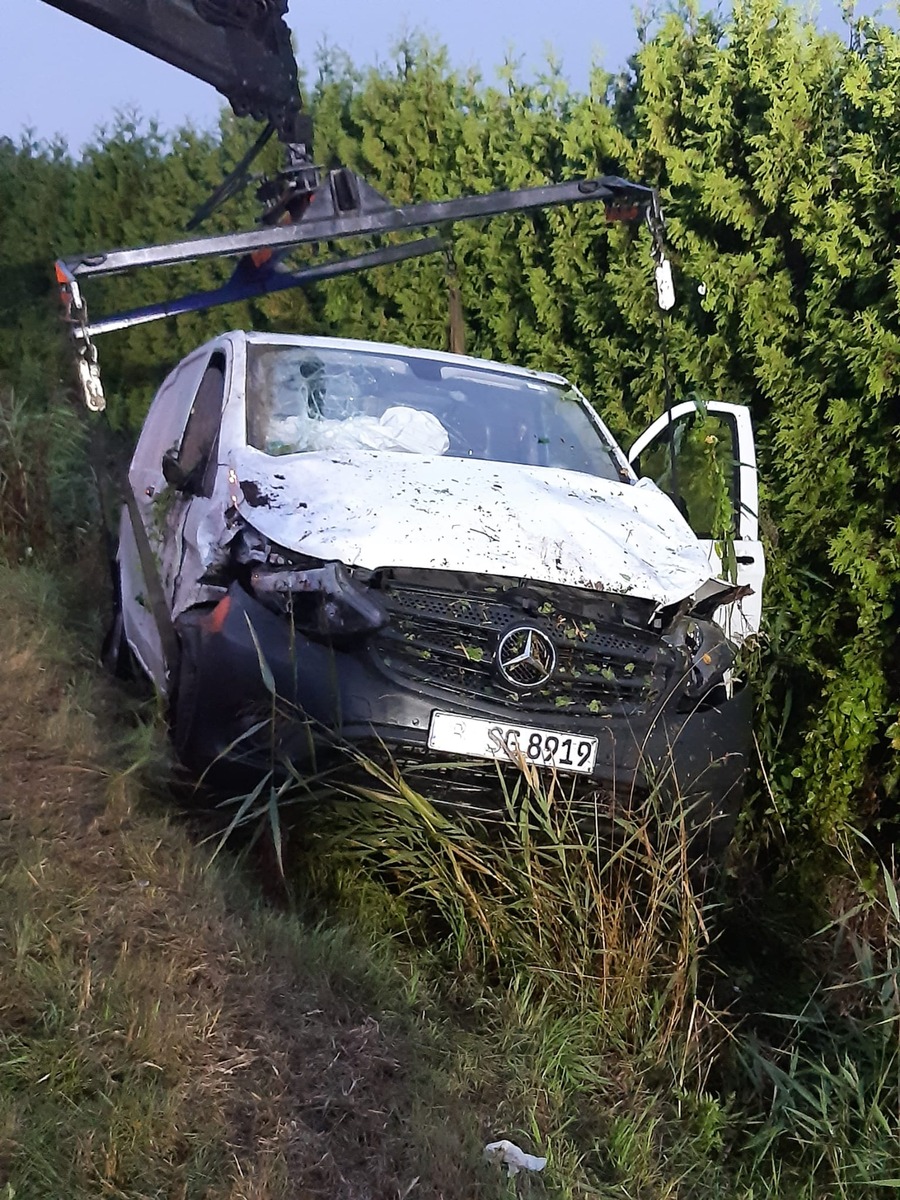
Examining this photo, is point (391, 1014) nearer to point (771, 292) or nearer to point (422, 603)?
point (422, 603)

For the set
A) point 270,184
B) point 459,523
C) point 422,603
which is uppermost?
point 270,184

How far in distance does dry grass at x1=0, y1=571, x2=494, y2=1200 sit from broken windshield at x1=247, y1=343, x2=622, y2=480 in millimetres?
1704

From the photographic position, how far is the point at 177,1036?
2.59 metres

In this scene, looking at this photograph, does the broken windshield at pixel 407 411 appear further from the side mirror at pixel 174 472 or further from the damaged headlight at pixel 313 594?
the damaged headlight at pixel 313 594

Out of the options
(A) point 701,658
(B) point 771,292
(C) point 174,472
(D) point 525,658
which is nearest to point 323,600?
(D) point 525,658

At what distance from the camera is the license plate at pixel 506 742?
3508 millimetres

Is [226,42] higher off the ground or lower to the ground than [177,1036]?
higher

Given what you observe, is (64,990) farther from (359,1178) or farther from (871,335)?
(871,335)

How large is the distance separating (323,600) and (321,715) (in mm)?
359

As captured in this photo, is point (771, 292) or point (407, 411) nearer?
point (407, 411)

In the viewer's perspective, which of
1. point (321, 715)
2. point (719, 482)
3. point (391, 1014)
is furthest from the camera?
point (719, 482)

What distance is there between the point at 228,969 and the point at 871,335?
3.78 metres

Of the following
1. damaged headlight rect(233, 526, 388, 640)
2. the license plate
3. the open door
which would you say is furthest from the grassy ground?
the open door

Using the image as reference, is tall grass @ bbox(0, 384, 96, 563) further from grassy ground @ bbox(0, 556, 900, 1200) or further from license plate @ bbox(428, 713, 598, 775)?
license plate @ bbox(428, 713, 598, 775)
